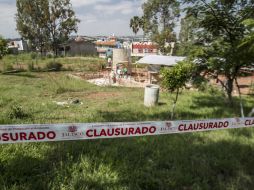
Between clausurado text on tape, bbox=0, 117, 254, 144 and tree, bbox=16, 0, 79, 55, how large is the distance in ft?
133

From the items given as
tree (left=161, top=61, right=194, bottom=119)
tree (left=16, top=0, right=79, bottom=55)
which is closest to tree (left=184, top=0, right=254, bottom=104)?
tree (left=161, top=61, right=194, bottom=119)

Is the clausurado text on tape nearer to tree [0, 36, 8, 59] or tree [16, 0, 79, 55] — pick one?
tree [0, 36, 8, 59]

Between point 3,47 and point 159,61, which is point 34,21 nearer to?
point 3,47

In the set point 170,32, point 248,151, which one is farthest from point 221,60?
point 170,32

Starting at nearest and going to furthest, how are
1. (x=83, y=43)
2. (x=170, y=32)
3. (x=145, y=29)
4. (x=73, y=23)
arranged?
(x=170, y=32), (x=145, y=29), (x=73, y=23), (x=83, y=43)

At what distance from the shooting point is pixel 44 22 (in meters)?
41.8

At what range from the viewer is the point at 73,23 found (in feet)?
138

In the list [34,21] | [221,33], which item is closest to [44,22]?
[34,21]

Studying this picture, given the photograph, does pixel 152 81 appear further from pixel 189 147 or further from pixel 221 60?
pixel 189 147

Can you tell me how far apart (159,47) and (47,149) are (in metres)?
31.5

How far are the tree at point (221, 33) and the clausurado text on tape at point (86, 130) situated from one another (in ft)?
12.9

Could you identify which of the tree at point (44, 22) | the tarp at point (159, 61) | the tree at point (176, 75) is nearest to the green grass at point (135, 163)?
the tree at point (176, 75)

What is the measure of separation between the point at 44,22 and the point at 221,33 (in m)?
39.5

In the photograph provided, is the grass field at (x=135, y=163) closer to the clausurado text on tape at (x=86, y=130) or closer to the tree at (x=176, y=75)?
the clausurado text on tape at (x=86, y=130)
